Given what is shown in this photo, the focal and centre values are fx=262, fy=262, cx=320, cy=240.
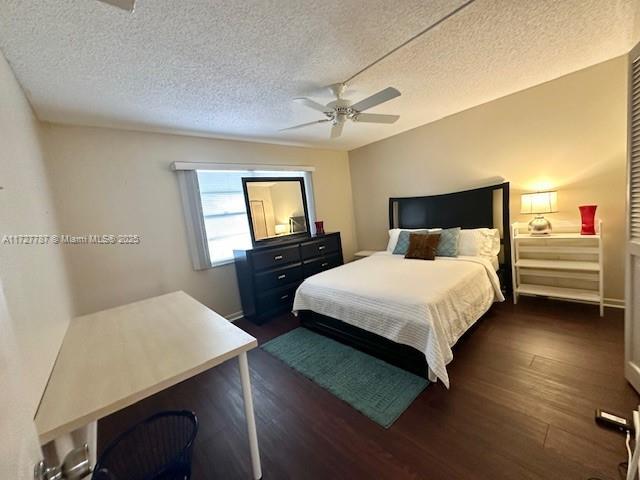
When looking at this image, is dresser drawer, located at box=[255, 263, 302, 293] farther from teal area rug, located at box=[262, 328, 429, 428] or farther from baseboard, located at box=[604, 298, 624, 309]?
baseboard, located at box=[604, 298, 624, 309]

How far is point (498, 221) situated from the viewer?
3.28 meters

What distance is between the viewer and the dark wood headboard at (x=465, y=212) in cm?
313

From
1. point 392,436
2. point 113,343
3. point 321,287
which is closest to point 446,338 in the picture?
point 392,436

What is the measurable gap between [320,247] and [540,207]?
2596 mm

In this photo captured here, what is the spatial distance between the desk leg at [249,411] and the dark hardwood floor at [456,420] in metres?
0.09

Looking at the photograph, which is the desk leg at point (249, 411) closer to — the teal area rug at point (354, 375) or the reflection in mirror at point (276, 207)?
the teal area rug at point (354, 375)

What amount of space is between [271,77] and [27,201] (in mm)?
1670

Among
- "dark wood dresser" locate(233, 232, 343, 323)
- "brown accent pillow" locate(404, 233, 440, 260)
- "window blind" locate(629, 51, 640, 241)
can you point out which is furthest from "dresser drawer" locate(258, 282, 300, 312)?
"window blind" locate(629, 51, 640, 241)

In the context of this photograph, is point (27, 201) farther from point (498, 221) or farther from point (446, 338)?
point (498, 221)

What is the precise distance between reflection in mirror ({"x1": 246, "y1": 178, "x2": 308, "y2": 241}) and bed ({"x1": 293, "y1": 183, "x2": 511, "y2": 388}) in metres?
1.21

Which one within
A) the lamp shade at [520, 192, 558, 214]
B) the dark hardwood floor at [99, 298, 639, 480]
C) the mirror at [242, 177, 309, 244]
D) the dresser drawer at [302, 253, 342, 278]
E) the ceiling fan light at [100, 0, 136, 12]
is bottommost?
the dark hardwood floor at [99, 298, 639, 480]

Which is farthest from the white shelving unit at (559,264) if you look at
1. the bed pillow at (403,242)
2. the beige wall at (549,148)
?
the bed pillow at (403,242)

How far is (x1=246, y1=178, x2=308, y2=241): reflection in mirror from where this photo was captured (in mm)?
3548

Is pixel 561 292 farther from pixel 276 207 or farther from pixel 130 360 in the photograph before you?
pixel 130 360
